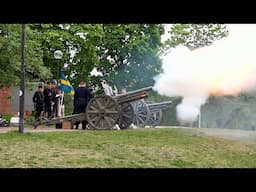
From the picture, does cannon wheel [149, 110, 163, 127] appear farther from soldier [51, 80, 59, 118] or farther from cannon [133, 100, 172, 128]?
soldier [51, 80, 59, 118]

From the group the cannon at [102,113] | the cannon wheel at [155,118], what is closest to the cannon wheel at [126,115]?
the cannon at [102,113]

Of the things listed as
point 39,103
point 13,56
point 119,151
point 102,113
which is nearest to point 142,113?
point 102,113

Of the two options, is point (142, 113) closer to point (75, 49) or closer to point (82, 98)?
point (82, 98)

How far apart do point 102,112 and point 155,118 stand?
3.27 metres

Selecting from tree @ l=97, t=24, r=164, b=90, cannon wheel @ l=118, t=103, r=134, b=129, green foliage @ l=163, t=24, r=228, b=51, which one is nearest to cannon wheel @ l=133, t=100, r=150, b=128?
cannon wheel @ l=118, t=103, r=134, b=129

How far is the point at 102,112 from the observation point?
27.5 ft

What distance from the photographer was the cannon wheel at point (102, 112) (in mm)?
8359

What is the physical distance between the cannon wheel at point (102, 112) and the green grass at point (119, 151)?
109 centimetres

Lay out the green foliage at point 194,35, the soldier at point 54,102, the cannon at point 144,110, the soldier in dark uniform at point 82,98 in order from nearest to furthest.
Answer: the soldier in dark uniform at point 82,98 → the soldier at point 54,102 → the cannon at point 144,110 → the green foliage at point 194,35

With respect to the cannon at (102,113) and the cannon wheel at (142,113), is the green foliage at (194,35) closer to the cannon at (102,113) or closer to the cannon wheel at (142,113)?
the cannon wheel at (142,113)
